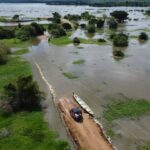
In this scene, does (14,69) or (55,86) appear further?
(14,69)

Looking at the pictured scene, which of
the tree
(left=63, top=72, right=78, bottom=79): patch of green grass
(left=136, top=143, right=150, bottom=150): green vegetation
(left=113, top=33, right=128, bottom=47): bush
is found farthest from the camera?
the tree

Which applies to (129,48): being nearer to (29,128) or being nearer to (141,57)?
(141,57)

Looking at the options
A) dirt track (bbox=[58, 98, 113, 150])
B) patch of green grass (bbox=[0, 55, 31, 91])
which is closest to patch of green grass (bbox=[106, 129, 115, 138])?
dirt track (bbox=[58, 98, 113, 150])

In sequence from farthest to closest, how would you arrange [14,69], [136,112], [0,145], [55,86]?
[14,69] < [55,86] < [136,112] < [0,145]

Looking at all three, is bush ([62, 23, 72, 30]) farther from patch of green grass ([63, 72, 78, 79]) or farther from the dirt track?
the dirt track

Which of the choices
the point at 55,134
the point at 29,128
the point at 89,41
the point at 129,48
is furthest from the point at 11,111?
the point at 89,41

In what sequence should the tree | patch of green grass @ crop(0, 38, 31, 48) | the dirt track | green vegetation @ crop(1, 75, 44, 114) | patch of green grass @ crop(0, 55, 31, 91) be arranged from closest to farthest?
the dirt track → green vegetation @ crop(1, 75, 44, 114) → patch of green grass @ crop(0, 55, 31, 91) → patch of green grass @ crop(0, 38, 31, 48) → the tree

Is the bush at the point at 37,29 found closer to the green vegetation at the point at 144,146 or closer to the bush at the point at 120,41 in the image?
the bush at the point at 120,41
